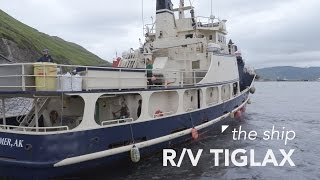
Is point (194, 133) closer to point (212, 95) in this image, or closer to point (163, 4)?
point (212, 95)

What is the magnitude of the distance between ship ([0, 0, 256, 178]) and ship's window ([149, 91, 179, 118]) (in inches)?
1.9

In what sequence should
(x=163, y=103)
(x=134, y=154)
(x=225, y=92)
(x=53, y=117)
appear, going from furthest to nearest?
1. (x=225, y=92)
2. (x=163, y=103)
3. (x=53, y=117)
4. (x=134, y=154)

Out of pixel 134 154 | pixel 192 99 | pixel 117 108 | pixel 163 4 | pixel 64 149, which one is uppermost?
pixel 163 4

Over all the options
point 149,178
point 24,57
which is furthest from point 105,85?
point 24,57

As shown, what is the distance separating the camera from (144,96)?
16.2 metres

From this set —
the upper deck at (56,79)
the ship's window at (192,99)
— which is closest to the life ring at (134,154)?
the upper deck at (56,79)

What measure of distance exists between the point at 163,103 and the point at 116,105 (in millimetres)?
2925

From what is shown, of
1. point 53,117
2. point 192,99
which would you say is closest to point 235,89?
point 192,99

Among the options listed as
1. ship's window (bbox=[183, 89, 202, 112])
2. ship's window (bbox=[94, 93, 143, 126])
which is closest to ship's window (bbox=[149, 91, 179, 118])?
ship's window (bbox=[94, 93, 143, 126])

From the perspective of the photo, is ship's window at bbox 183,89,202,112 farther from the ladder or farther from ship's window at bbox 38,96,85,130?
the ladder

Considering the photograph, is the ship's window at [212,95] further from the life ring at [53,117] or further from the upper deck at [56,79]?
the life ring at [53,117]

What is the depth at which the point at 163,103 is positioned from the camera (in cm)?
1872

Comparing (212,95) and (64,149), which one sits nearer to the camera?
(64,149)

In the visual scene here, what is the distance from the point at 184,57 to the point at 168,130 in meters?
6.08
